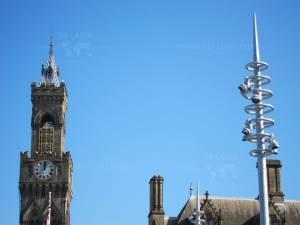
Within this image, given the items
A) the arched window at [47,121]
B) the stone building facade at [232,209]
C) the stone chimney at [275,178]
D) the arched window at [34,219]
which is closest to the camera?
the stone building facade at [232,209]

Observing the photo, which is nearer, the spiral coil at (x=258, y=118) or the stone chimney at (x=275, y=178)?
the spiral coil at (x=258, y=118)

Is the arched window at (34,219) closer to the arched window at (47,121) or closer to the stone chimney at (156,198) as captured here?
the arched window at (47,121)

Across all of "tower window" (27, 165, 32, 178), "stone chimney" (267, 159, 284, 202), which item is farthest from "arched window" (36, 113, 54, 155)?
"stone chimney" (267, 159, 284, 202)

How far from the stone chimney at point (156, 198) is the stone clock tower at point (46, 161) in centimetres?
3381

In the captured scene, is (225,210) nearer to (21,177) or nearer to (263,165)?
(263,165)

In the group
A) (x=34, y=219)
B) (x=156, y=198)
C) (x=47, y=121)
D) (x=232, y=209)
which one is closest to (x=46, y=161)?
(x=47, y=121)

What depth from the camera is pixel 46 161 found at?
92438 mm

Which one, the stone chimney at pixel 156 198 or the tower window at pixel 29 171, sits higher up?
the tower window at pixel 29 171

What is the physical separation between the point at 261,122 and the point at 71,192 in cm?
7272

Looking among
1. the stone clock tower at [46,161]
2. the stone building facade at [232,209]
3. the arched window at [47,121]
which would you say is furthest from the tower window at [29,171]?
the stone building facade at [232,209]

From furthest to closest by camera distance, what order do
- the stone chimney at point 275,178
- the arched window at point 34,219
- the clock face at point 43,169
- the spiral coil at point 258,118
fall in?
the clock face at point 43,169
the arched window at point 34,219
the stone chimney at point 275,178
the spiral coil at point 258,118

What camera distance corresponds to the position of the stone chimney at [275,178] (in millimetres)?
58406

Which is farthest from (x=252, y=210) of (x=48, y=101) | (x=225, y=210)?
(x=48, y=101)

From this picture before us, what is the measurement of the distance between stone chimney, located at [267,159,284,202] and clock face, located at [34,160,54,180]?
131 ft
